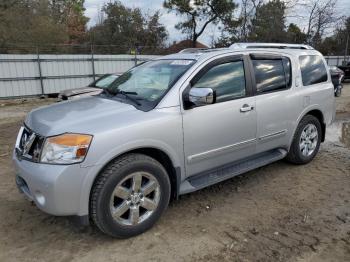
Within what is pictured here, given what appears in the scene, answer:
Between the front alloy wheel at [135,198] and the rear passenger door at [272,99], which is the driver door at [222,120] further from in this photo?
the front alloy wheel at [135,198]

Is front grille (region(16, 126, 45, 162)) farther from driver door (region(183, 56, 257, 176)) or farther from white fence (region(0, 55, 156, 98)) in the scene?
white fence (region(0, 55, 156, 98))

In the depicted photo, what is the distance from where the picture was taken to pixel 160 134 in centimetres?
347

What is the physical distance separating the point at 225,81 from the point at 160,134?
1171mm

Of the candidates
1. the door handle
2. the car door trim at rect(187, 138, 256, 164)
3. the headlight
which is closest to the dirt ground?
the car door trim at rect(187, 138, 256, 164)

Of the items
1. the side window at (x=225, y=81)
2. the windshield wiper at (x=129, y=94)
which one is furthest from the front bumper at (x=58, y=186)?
the side window at (x=225, y=81)

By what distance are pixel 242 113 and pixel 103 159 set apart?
1.86m

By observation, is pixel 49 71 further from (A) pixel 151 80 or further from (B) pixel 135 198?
(B) pixel 135 198

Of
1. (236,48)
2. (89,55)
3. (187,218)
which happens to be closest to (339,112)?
(236,48)

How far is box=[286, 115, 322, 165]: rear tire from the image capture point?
5.20 metres

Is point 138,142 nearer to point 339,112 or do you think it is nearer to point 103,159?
point 103,159

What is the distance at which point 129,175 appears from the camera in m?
3.29

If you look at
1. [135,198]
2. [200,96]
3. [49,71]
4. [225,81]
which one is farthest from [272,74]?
[49,71]

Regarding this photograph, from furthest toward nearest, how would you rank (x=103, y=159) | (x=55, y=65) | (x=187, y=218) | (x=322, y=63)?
(x=55, y=65) → (x=322, y=63) → (x=187, y=218) → (x=103, y=159)

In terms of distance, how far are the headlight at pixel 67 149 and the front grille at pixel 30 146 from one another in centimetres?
13
